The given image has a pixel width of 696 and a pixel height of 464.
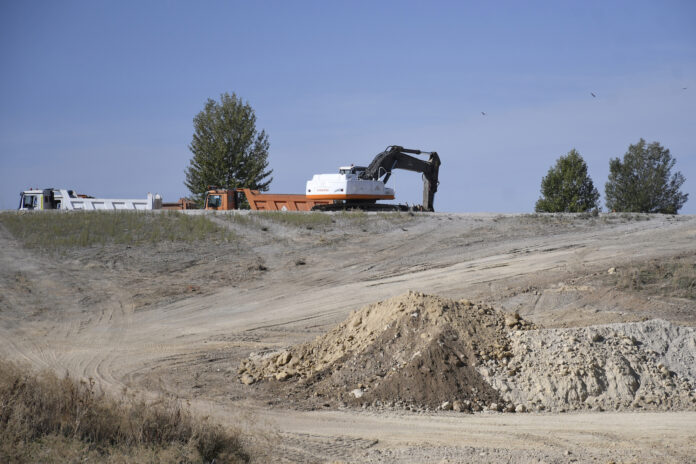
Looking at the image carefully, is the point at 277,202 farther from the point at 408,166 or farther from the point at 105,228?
the point at 105,228

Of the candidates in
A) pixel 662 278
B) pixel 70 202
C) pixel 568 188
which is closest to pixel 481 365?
pixel 662 278

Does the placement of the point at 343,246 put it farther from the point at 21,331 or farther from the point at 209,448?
the point at 209,448

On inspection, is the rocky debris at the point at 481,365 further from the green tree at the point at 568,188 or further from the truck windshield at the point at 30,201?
the green tree at the point at 568,188

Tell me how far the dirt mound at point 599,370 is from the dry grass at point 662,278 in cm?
654

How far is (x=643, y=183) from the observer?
48.7 metres

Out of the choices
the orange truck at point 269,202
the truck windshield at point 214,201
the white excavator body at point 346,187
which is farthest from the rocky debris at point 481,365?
the truck windshield at point 214,201

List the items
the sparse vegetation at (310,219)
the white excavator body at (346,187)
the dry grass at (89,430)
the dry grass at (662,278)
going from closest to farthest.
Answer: the dry grass at (89,430) < the dry grass at (662,278) < the sparse vegetation at (310,219) < the white excavator body at (346,187)

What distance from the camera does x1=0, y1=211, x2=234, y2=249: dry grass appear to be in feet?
77.4

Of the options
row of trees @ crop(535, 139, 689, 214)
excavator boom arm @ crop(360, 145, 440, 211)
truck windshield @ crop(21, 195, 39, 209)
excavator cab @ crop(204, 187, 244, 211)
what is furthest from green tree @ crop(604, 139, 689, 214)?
truck windshield @ crop(21, 195, 39, 209)

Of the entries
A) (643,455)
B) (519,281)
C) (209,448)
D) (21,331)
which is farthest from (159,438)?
(519,281)

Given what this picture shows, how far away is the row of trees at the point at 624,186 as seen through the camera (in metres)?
47.1

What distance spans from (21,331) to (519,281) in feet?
44.4

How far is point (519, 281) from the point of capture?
18.8 metres

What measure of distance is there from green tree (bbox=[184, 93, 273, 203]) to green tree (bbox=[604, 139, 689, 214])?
26.4 meters
